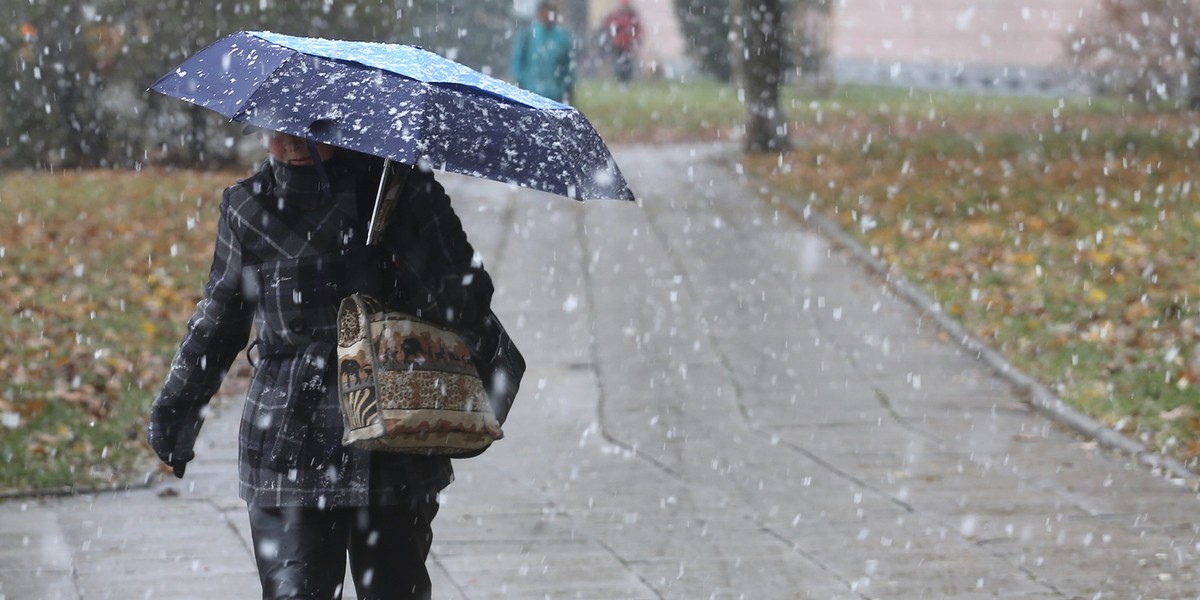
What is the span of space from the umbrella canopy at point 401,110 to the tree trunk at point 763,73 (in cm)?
1463

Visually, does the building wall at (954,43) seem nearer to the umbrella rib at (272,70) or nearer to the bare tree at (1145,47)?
the bare tree at (1145,47)

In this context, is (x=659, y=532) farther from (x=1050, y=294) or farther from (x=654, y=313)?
(x=1050, y=294)

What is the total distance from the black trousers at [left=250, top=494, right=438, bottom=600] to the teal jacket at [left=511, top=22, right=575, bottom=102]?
1449 centimetres

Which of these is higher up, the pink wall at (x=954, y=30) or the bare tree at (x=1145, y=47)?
the bare tree at (x=1145, y=47)

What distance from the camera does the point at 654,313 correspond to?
10.4m

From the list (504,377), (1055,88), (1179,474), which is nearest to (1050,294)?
(1179,474)

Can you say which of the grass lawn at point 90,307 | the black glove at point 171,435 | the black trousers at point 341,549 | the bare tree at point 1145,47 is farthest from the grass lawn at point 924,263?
the black trousers at point 341,549

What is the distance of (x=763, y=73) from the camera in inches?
723

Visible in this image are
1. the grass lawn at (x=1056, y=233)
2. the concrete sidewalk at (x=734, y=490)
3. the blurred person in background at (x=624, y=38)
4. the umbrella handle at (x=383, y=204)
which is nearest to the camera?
the umbrella handle at (x=383, y=204)

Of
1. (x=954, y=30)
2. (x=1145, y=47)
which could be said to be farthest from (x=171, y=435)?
(x=954, y=30)

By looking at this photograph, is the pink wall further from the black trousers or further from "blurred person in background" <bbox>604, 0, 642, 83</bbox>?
the black trousers

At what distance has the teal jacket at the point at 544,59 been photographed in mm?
18047

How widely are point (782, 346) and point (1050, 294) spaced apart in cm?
211

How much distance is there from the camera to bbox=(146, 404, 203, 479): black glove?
379 cm
